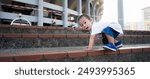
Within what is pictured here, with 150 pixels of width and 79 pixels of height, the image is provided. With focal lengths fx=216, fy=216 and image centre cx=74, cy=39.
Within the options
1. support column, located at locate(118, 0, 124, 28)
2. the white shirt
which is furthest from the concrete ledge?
support column, located at locate(118, 0, 124, 28)

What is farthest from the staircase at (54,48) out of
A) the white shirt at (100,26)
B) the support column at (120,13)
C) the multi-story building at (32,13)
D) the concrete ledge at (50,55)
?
the support column at (120,13)

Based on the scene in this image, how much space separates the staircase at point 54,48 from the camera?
91.3 inches

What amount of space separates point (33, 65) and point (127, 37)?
3.23 m

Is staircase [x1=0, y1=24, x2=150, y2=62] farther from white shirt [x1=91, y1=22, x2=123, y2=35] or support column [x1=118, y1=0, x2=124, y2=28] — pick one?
support column [x1=118, y1=0, x2=124, y2=28]

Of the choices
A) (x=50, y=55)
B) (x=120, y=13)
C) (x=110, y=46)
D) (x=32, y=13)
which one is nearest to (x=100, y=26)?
(x=110, y=46)

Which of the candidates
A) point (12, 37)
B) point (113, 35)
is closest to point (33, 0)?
point (12, 37)

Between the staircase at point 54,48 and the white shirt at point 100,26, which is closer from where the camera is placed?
the staircase at point 54,48

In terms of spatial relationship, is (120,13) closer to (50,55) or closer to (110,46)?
(110,46)

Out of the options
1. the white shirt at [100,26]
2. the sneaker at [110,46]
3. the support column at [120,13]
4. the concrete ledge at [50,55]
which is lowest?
the concrete ledge at [50,55]

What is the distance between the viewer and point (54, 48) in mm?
3500

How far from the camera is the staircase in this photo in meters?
2.32

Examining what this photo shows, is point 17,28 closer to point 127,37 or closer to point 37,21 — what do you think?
point 127,37

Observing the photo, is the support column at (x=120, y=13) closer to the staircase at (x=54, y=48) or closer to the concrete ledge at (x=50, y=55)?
the staircase at (x=54, y=48)

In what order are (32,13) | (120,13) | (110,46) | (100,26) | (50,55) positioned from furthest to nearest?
(32,13) → (120,13) → (100,26) → (110,46) → (50,55)
